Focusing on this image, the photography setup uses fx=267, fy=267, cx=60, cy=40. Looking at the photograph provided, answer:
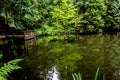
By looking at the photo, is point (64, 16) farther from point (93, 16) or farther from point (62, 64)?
point (62, 64)

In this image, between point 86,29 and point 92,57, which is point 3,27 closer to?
point 92,57

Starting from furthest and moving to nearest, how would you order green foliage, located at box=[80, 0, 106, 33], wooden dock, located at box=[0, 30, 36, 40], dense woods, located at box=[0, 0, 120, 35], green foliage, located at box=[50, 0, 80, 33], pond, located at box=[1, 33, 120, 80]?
1. green foliage, located at box=[80, 0, 106, 33]
2. dense woods, located at box=[0, 0, 120, 35]
3. green foliage, located at box=[50, 0, 80, 33]
4. wooden dock, located at box=[0, 30, 36, 40]
5. pond, located at box=[1, 33, 120, 80]

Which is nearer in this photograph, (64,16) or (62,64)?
(62,64)

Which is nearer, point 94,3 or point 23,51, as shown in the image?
point 23,51

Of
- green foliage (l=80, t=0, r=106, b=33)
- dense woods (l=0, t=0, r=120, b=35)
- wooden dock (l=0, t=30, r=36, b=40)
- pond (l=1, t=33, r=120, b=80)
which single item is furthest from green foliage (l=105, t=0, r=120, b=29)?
pond (l=1, t=33, r=120, b=80)

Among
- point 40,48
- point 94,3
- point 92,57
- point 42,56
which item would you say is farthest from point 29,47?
point 94,3

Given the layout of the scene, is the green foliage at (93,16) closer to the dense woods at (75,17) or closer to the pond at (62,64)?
the dense woods at (75,17)

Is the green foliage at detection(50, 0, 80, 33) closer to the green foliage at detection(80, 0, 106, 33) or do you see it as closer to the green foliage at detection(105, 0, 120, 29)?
the green foliage at detection(80, 0, 106, 33)

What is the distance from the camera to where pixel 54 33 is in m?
27.3

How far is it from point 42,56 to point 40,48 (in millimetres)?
2938

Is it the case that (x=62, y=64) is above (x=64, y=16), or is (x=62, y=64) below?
below

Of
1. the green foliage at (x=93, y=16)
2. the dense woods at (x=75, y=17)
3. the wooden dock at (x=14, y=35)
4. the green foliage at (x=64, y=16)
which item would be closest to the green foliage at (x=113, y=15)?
the dense woods at (x=75, y=17)

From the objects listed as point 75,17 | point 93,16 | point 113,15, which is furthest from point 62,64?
point 113,15

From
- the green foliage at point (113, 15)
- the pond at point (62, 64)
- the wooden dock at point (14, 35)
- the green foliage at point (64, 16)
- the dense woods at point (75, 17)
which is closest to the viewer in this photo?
the pond at point (62, 64)
